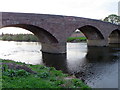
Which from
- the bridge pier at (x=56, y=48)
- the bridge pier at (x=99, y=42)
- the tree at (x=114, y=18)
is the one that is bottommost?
the bridge pier at (x=56, y=48)

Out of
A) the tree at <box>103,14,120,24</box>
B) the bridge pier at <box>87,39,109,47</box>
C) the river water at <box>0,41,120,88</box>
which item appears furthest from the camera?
the tree at <box>103,14,120,24</box>

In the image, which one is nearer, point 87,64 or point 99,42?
point 87,64

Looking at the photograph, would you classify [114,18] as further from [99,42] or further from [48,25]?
[48,25]

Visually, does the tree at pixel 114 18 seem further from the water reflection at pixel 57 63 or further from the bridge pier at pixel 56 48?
the water reflection at pixel 57 63

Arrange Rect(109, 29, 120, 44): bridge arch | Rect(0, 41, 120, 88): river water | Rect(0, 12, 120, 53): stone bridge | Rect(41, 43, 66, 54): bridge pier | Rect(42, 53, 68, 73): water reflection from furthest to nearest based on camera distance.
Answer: Rect(109, 29, 120, 44): bridge arch < Rect(41, 43, 66, 54): bridge pier < Rect(0, 12, 120, 53): stone bridge < Rect(42, 53, 68, 73): water reflection < Rect(0, 41, 120, 88): river water

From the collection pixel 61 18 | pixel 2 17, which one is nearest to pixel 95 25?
pixel 61 18

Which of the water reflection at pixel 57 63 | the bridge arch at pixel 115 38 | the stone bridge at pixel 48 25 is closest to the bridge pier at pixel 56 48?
the stone bridge at pixel 48 25

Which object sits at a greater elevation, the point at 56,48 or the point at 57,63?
the point at 56,48

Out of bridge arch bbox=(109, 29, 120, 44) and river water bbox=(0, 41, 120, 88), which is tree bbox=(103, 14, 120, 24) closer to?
bridge arch bbox=(109, 29, 120, 44)

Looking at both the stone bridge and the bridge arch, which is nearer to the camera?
the stone bridge

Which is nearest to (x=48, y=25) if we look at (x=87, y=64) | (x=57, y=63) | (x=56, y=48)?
(x=56, y=48)

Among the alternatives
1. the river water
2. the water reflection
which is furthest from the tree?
the water reflection

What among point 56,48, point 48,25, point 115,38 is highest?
point 48,25

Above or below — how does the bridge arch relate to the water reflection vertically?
above
